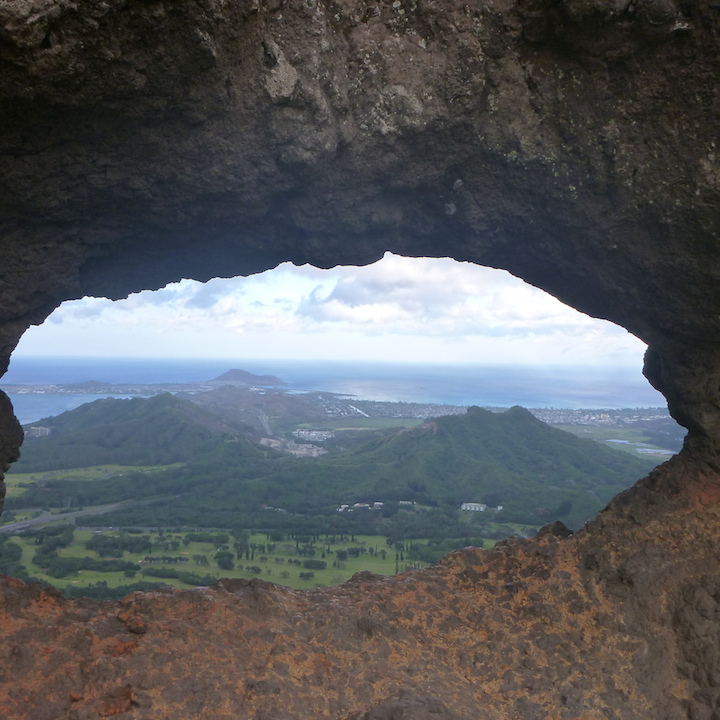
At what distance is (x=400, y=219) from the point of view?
8.57 metres

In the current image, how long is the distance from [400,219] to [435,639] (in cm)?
611

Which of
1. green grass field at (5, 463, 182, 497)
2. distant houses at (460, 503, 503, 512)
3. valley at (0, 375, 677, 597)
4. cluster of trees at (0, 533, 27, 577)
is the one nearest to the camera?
cluster of trees at (0, 533, 27, 577)

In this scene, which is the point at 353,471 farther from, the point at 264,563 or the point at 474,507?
the point at 264,563

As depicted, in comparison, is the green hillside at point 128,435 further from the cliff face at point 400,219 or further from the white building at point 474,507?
the cliff face at point 400,219

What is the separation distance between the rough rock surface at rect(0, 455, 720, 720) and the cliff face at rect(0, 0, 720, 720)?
3 centimetres

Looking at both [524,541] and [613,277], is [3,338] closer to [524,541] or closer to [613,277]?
Result: [524,541]

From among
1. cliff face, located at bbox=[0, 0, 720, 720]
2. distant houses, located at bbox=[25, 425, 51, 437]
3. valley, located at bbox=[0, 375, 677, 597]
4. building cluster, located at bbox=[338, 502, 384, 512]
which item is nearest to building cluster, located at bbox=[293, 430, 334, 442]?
valley, located at bbox=[0, 375, 677, 597]

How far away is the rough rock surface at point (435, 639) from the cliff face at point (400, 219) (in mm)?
31

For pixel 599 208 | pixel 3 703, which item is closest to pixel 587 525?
pixel 599 208

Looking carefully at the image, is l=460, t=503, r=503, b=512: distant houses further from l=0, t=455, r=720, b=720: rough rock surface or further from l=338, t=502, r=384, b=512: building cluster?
l=0, t=455, r=720, b=720: rough rock surface

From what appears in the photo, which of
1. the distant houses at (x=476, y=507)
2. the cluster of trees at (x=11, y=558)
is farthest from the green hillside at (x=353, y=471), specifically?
the cluster of trees at (x=11, y=558)

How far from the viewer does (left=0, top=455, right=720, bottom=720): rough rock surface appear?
594 centimetres

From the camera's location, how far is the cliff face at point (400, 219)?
5930 millimetres

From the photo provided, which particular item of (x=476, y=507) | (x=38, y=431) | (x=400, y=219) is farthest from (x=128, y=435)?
(x=400, y=219)
